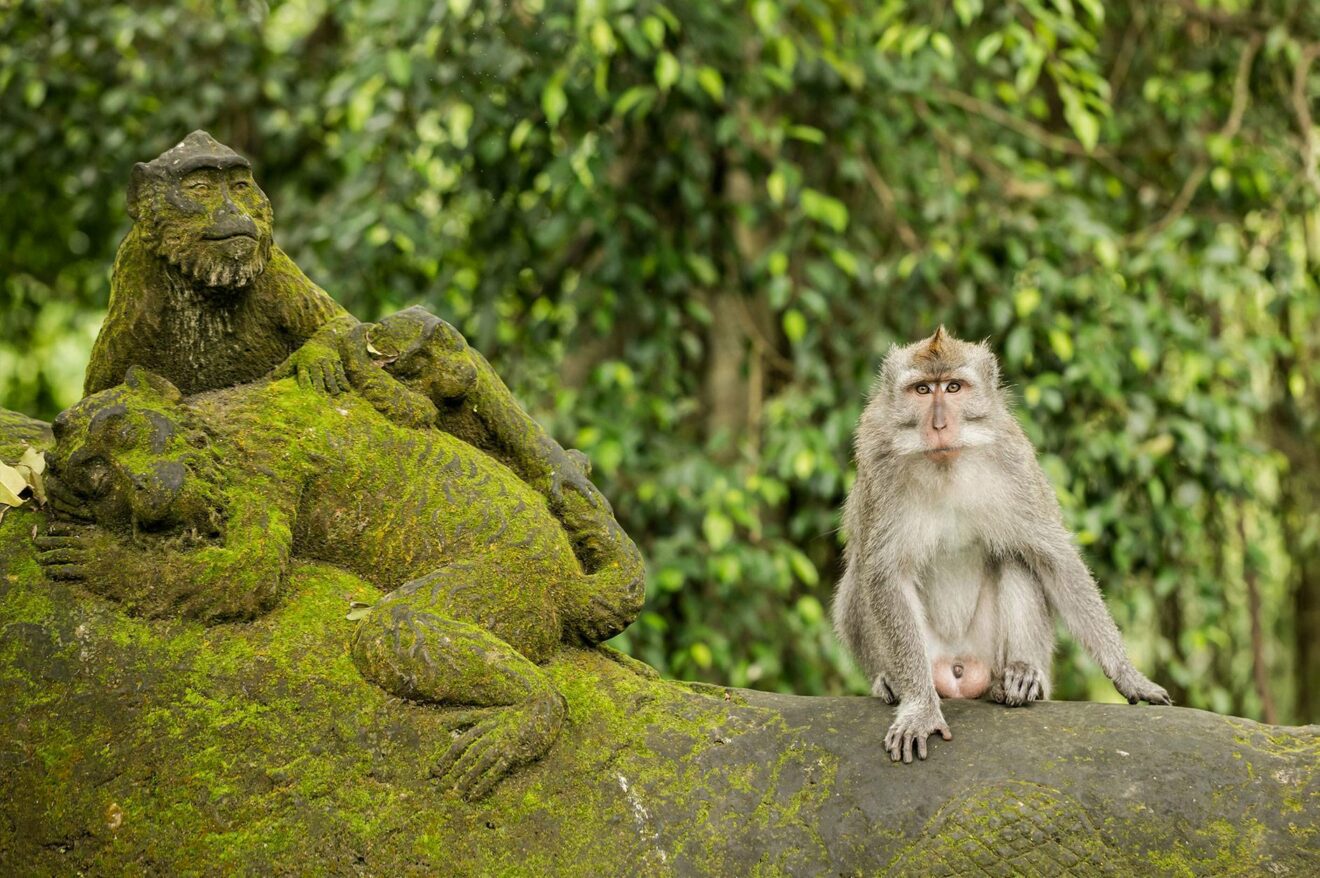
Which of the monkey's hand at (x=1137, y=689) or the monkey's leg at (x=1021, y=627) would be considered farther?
the monkey's leg at (x=1021, y=627)

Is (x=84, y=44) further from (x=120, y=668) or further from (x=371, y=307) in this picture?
(x=120, y=668)

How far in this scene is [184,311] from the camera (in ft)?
11.5

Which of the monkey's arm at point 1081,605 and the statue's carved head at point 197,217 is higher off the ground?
the statue's carved head at point 197,217

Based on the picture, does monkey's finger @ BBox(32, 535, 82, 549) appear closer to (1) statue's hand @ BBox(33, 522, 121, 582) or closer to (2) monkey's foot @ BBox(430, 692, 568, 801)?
(1) statue's hand @ BBox(33, 522, 121, 582)

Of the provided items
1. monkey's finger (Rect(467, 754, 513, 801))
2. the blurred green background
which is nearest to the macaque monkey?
monkey's finger (Rect(467, 754, 513, 801))

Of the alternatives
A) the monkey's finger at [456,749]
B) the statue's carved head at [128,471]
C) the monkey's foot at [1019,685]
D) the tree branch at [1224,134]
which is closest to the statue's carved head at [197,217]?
the statue's carved head at [128,471]

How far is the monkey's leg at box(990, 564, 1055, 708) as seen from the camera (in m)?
4.01

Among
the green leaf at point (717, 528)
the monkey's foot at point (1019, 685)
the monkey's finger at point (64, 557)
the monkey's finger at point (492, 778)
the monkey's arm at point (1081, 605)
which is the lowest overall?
the green leaf at point (717, 528)

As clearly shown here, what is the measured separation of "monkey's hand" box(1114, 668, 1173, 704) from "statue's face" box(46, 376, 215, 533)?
2432 mm

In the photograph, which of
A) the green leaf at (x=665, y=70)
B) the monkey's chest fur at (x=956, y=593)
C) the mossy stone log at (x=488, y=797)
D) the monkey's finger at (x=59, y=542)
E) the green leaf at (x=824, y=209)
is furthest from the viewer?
the green leaf at (x=824, y=209)

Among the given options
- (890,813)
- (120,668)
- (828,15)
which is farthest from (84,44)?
(890,813)

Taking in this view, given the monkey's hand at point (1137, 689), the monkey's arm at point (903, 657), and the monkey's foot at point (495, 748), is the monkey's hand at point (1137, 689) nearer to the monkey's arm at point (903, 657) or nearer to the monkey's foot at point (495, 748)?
the monkey's arm at point (903, 657)

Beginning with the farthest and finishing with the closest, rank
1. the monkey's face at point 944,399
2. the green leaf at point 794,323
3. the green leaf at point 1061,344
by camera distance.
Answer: the green leaf at point 794,323, the green leaf at point 1061,344, the monkey's face at point 944,399

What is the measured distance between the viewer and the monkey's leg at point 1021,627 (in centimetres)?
401
